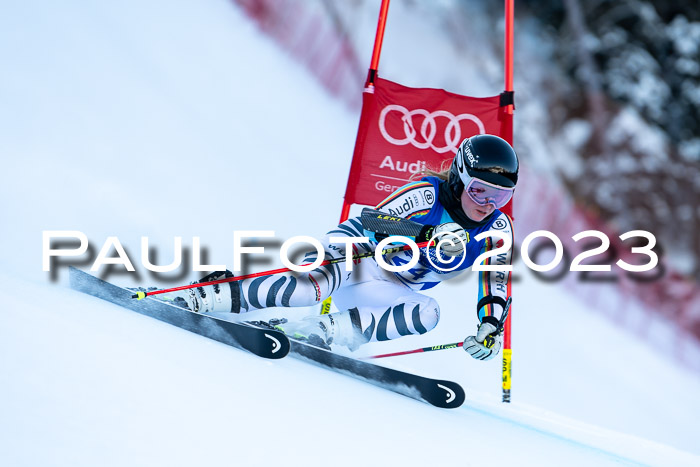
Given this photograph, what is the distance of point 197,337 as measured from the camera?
9.93 feet

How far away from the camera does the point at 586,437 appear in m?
3.57

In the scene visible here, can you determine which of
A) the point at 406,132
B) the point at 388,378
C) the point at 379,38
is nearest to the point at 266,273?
the point at 388,378

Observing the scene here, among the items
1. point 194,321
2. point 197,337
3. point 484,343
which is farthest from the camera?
point 484,343

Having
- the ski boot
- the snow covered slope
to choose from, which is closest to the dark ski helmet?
the ski boot

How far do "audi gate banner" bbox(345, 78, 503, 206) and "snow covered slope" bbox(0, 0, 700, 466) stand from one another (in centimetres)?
103

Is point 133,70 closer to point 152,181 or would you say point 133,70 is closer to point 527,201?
point 152,181

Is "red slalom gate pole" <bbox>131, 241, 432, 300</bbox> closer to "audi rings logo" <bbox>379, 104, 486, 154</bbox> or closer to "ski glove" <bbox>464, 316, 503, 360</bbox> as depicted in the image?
"ski glove" <bbox>464, 316, 503, 360</bbox>

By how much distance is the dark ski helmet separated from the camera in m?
3.31

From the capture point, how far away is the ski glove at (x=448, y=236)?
3320 mm

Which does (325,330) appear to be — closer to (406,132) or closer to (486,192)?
(486,192)

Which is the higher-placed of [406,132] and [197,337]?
[406,132]

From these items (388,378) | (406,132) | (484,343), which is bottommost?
(388,378)

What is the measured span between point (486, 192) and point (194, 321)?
1348 millimetres

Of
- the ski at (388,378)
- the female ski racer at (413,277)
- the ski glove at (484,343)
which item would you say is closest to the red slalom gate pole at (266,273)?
the female ski racer at (413,277)
